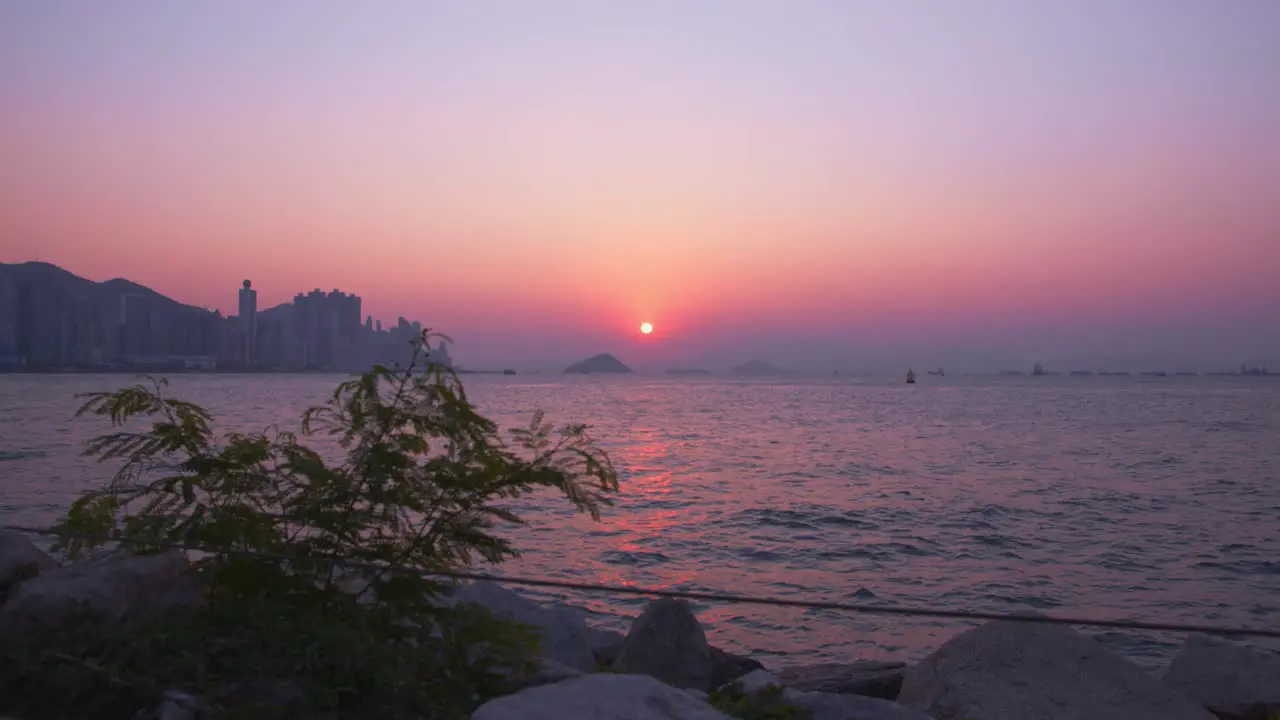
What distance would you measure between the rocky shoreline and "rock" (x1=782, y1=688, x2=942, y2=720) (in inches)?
0.5

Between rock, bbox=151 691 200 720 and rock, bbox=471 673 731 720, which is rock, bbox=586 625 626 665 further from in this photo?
rock, bbox=151 691 200 720

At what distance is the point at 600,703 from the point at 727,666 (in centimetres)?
583

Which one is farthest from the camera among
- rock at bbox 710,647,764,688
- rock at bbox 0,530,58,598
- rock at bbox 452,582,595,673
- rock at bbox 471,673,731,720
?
rock at bbox 710,647,764,688

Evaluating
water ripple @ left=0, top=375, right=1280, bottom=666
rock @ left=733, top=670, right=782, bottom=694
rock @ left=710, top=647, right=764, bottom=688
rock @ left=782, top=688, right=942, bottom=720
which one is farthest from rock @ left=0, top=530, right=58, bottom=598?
water ripple @ left=0, top=375, right=1280, bottom=666

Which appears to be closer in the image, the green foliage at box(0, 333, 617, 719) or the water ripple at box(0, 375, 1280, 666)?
the green foliage at box(0, 333, 617, 719)

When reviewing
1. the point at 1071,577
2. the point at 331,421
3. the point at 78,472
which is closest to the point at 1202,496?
the point at 1071,577

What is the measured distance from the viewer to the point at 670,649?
29.5ft

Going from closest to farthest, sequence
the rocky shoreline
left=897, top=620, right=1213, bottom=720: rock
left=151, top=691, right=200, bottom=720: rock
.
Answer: left=151, top=691, right=200, bottom=720: rock
the rocky shoreline
left=897, top=620, right=1213, bottom=720: rock

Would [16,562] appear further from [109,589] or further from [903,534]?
[903,534]

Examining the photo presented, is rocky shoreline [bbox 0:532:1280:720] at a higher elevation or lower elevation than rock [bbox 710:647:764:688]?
higher

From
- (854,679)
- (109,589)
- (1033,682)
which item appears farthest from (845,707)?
(109,589)

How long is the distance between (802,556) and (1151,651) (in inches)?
262

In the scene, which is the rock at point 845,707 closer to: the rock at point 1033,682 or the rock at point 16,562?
the rock at point 1033,682

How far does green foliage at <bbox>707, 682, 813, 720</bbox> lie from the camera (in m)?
5.45
